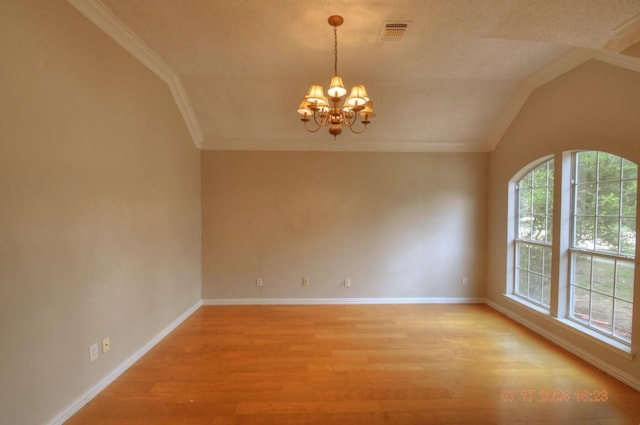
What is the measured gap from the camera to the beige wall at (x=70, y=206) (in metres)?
1.52

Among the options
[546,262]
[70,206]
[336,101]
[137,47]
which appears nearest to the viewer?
[70,206]

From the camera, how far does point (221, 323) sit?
3412mm

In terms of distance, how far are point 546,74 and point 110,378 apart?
5133 millimetres

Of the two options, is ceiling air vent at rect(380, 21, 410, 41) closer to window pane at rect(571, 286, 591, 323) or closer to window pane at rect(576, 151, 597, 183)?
window pane at rect(576, 151, 597, 183)

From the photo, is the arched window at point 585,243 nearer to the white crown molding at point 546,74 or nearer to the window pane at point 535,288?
the window pane at point 535,288

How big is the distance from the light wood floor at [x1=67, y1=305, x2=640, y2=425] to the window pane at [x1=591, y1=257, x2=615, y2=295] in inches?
28.4

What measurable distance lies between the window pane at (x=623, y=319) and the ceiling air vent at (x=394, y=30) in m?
3.06

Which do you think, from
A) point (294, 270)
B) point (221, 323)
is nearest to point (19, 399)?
A: point (221, 323)

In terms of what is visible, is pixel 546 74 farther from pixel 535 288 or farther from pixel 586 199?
pixel 535 288

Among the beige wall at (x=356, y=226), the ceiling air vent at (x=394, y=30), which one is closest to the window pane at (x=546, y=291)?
the beige wall at (x=356, y=226)

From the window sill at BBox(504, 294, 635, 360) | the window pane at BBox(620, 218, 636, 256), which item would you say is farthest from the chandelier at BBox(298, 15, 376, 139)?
the window sill at BBox(504, 294, 635, 360)

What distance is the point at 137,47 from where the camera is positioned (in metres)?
2.46

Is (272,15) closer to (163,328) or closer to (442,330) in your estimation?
(163,328)
